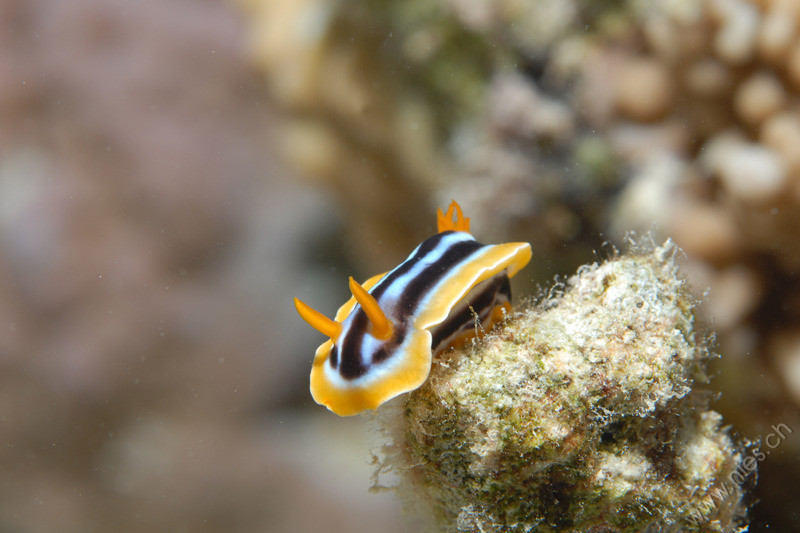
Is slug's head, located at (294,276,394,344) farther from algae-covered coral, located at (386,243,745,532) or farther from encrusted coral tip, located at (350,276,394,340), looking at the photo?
algae-covered coral, located at (386,243,745,532)

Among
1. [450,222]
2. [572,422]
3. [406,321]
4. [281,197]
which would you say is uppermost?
[281,197]

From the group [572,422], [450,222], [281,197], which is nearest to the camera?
[572,422]

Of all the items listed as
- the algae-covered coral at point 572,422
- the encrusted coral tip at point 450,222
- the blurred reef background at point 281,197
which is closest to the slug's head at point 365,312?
the algae-covered coral at point 572,422

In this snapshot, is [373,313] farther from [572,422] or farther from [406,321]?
[572,422]

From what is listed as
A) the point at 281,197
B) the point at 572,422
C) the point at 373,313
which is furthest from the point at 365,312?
the point at 281,197

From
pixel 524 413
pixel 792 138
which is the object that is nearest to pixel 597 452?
pixel 524 413

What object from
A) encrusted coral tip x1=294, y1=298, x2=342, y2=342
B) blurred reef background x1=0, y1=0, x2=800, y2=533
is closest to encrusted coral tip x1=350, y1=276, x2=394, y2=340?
encrusted coral tip x1=294, y1=298, x2=342, y2=342

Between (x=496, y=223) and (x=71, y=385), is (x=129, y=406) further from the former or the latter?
(x=496, y=223)

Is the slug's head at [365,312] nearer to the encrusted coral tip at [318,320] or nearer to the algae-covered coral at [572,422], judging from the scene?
the encrusted coral tip at [318,320]
